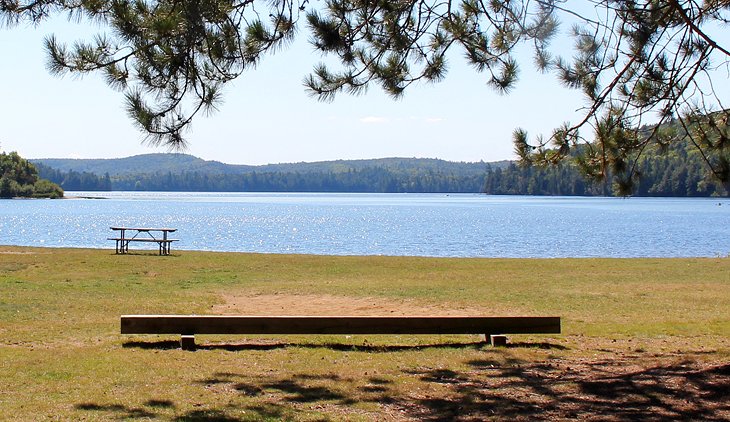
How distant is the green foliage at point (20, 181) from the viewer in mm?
142488

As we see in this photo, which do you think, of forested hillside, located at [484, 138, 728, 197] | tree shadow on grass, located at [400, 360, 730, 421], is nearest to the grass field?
tree shadow on grass, located at [400, 360, 730, 421]

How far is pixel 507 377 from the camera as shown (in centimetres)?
871

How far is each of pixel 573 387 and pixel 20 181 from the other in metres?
155

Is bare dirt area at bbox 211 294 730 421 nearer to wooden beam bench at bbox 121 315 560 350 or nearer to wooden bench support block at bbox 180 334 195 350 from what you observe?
wooden beam bench at bbox 121 315 560 350

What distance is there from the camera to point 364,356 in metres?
10.1

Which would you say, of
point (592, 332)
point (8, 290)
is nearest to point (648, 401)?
point (592, 332)

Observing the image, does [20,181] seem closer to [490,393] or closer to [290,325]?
[290,325]

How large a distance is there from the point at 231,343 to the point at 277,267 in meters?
13.5

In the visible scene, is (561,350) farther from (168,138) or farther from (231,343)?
(168,138)

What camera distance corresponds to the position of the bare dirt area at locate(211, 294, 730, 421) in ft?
23.3

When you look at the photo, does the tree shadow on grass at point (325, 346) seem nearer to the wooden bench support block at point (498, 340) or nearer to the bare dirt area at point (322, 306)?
the wooden bench support block at point (498, 340)

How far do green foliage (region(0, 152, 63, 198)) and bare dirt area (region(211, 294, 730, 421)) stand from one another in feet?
476

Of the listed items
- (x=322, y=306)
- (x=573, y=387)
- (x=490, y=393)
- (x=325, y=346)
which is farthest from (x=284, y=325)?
(x=322, y=306)

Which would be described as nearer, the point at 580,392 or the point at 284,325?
the point at 580,392
